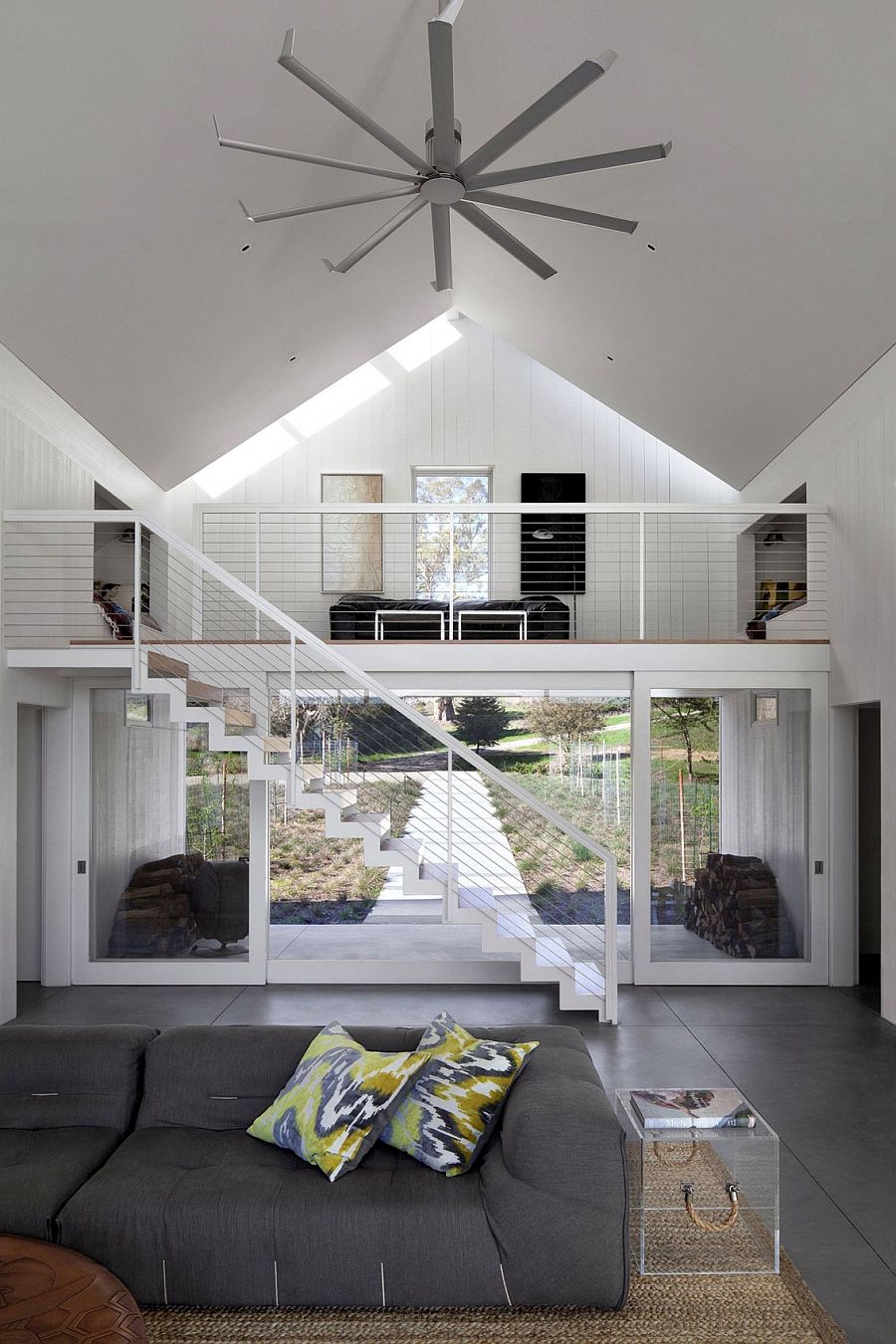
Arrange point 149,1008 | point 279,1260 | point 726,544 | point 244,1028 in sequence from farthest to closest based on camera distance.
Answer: point 726,544 < point 149,1008 < point 244,1028 < point 279,1260

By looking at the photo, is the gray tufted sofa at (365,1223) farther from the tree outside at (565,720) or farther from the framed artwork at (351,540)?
the framed artwork at (351,540)

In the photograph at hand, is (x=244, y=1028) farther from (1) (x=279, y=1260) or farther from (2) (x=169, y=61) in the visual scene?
(2) (x=169, y=61)

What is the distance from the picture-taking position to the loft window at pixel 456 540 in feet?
36.8

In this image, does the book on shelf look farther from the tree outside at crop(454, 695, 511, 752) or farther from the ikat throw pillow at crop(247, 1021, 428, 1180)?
the tree outside at crop(454, 695, 511, 752)

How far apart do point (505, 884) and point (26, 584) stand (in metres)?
3.88

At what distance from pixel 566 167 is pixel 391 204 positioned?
3165 mm

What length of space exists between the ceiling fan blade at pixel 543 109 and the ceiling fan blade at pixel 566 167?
6 centimetres

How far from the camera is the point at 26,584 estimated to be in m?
7.07

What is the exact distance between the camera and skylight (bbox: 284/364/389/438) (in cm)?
1131

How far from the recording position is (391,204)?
728 centimetres

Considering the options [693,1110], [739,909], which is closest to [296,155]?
[693,1110]

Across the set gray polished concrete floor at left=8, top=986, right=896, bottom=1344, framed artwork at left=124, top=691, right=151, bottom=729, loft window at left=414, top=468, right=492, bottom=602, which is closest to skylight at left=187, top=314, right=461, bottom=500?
loft window at left=414, top=468, right=492, bottom=602

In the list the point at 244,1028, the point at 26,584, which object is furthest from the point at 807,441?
the point at 244,1028

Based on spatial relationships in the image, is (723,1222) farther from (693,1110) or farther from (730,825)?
(730,825)
